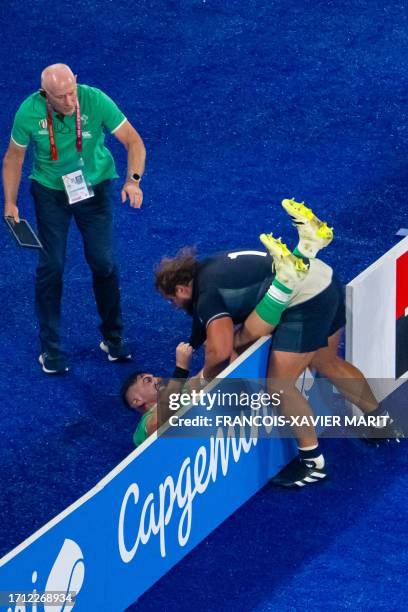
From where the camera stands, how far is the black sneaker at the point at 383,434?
7.46 meters

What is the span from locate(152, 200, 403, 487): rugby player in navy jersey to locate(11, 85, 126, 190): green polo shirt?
0.94 m

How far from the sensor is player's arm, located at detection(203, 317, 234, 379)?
6734 millimetres

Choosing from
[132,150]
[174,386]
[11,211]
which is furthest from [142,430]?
[132,150]

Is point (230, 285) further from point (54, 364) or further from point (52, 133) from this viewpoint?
point (54, 364)

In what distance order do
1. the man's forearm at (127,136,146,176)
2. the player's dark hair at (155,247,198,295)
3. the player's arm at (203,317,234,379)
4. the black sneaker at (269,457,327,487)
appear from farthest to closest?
Answer: the man's forearm at (127,136,146,176)
the black sneaker at (269,457,327,487)
the player's dark hair at (155,247,198,295)
the player's arm at (203,317,234,379)

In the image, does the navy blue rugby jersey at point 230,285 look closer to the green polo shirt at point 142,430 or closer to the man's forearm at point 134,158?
the green polo shirt at point 142,430

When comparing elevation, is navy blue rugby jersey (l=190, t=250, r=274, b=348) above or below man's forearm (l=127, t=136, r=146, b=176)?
below

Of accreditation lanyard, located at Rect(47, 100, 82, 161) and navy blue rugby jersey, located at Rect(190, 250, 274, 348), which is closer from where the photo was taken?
navy blue rugby jersey, located at Rect(190, 250, 274, 348)

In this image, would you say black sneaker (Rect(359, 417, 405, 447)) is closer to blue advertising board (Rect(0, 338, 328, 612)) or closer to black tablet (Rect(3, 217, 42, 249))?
blue advertising board (Rect(0, 338, 328, 612))

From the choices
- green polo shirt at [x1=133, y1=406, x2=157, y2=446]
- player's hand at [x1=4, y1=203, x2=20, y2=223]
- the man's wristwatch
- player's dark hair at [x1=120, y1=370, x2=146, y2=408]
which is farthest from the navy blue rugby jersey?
player's hand at [x1=4, y1=203, x2=20, y2=223]

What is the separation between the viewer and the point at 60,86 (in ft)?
23.3

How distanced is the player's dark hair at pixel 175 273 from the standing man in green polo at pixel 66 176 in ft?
2.16

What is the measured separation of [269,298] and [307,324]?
260 millimetres

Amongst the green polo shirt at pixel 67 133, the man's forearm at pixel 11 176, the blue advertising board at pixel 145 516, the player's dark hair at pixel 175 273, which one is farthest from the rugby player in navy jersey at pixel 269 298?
the man's forearm at pixel 11 176
